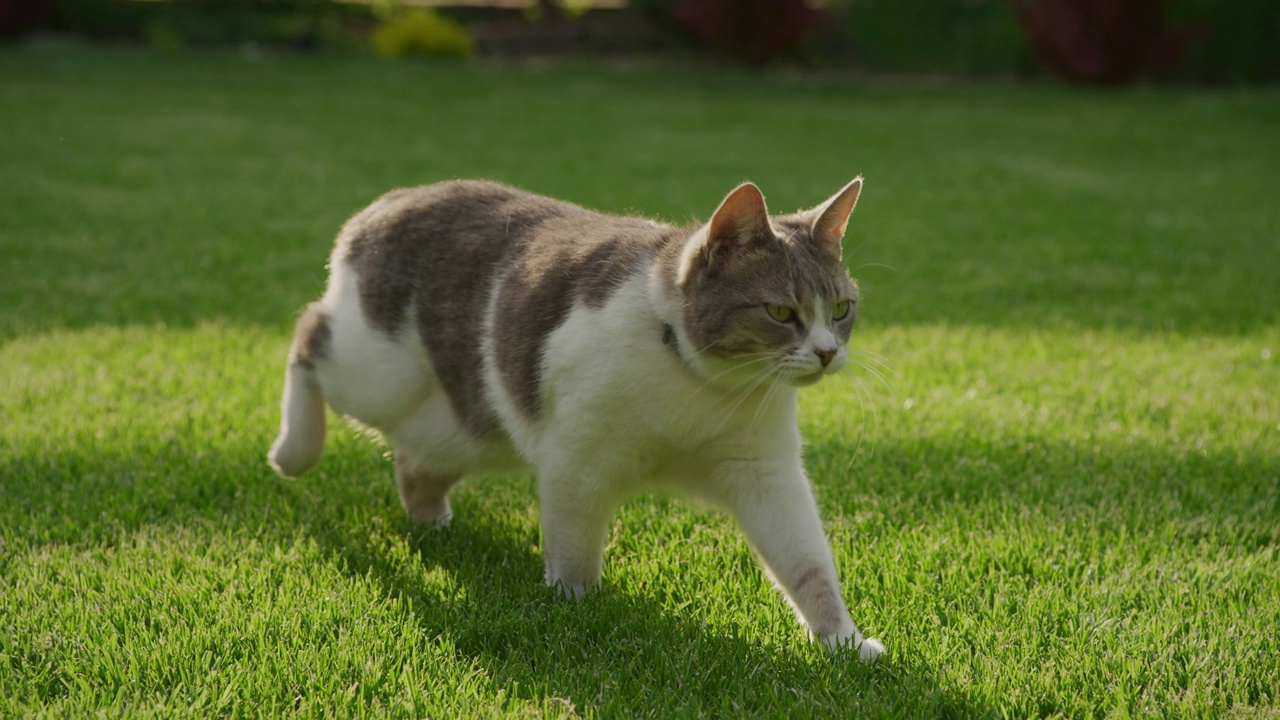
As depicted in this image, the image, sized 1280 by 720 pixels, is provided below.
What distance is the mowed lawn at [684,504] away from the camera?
8.95 ft

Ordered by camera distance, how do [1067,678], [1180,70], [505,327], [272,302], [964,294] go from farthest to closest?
1. [1180,70]
2. [964,294]
3. [272,302]
4. [505,327]
5. [1067,678]

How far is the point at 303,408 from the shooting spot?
3734mm

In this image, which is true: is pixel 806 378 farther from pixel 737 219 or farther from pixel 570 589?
pixel 570 589

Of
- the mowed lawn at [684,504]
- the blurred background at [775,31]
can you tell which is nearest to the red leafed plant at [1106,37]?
the blurred background at [775,31]

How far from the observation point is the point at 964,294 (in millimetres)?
6469

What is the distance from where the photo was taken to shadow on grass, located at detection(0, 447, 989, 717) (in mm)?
2674

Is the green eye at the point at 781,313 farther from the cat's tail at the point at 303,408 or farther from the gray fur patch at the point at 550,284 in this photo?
the cat's tail at the point at 303,408

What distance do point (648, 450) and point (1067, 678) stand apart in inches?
42.1

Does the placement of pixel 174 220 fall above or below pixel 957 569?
below

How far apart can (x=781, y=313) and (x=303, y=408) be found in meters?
1.59

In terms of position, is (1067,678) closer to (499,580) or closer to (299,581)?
(499,580)

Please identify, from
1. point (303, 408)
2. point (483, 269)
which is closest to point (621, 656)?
point (483, 269)

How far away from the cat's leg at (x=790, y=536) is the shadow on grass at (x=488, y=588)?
11cm

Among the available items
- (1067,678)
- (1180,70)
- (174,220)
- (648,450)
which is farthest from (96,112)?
(1180,70)
